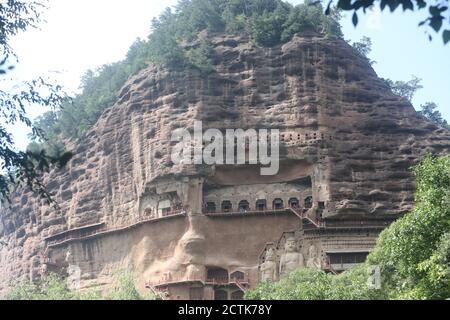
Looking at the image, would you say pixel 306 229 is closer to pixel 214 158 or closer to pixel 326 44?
pixel 214 158

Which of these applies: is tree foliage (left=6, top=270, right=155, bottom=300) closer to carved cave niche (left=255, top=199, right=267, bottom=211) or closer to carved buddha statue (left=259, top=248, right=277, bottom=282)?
carved buddha statue (left=259, top=248, right=277, bottom=282)

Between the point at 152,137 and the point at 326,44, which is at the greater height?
the point at 326,44

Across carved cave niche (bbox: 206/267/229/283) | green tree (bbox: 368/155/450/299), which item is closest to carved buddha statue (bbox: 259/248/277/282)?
carved cave niche (bbox: 206/267/229/283)

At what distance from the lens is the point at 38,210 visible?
39.2m

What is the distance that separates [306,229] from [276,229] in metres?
1.22

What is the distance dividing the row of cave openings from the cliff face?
176 mm

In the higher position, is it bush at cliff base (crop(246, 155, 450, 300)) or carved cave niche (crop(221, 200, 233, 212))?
carved cave niche (crop(221, 200, 233, 212))

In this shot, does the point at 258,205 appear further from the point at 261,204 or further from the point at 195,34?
the point at 195,34

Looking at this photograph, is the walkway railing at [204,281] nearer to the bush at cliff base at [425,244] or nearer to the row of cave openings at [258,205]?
the row of cave openings at [258,205]

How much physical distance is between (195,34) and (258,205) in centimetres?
Result: 902

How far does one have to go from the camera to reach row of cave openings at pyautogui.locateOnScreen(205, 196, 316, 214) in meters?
33.7

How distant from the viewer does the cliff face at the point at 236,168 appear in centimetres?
3325

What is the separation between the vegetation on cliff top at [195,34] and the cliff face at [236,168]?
0.78 m
